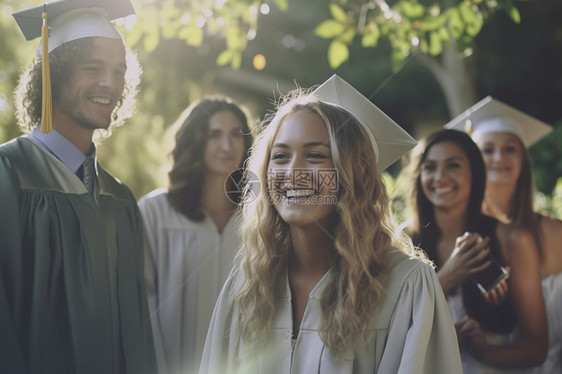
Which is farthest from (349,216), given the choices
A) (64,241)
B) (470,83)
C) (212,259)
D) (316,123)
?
(470,83)

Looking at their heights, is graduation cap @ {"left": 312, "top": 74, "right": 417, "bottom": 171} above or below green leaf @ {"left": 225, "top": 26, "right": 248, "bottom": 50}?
below

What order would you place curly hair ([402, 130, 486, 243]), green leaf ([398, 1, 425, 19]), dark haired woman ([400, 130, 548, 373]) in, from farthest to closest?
green leaf ([398, 1, 425, 19]) → curly hair ([402, 130, 486, 243]) → dark haired woman ([400, 130, 548, 373])

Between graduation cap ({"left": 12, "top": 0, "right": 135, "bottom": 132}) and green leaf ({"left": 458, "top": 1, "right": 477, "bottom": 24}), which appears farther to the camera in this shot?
green leaf ({"left": 458, "top": 1, "right": 477, "bottom": 24})

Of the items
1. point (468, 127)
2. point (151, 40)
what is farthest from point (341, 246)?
point (151, 40)

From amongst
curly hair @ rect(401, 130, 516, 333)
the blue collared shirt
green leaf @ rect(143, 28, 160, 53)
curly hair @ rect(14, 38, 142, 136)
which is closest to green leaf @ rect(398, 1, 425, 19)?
curly hair @ rect(401, 130, 516, 333)

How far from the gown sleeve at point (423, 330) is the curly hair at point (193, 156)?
60.3 inches

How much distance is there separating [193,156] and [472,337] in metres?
1.61

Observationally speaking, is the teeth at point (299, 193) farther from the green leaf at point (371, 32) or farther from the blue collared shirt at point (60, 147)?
the green leaf at point (371, 32)

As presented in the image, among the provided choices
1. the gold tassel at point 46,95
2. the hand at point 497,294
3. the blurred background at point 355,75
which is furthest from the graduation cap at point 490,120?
the gold tassel at point 46,95

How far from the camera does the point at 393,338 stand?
226 centimetres

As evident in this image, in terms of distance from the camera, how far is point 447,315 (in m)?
2.29

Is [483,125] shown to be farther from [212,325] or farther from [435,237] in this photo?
[212,325]

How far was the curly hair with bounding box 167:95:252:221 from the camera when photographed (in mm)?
3691

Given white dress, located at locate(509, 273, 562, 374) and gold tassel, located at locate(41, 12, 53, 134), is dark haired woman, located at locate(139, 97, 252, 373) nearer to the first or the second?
gold tassel, located at locate(41, 12, 53, 134)
